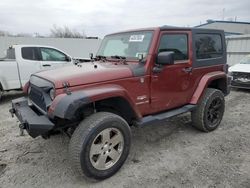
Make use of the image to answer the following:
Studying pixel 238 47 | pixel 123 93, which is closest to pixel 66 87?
pixel 123 93

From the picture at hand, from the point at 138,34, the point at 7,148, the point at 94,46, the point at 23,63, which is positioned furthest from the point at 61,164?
the point at 94,46

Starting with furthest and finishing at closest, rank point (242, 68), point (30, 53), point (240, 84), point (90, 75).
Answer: point (242, 68) → point (240, 84) → point (30, 53) → point (90, 75)

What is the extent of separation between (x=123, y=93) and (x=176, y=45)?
151 centimetres

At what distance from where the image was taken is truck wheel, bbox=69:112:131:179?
300 cm

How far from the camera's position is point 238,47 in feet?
47.6

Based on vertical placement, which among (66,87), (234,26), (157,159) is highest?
(234,26)

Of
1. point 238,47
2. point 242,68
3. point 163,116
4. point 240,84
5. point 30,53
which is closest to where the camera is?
point 163,116

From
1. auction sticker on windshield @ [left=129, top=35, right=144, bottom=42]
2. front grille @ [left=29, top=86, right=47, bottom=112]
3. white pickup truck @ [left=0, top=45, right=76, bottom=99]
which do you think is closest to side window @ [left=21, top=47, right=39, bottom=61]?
white pickup truck @ [left=0, top=45, right=76, bottom=99]

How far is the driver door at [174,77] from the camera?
12.9 ft

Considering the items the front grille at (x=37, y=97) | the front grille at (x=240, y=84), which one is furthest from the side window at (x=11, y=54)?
the front grille at (x=240, y=84)

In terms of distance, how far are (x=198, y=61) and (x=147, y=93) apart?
1.37m

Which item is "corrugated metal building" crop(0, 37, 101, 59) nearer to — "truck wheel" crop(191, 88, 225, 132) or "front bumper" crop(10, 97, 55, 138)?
"front bumper" crop(10, 97, 55, 138)

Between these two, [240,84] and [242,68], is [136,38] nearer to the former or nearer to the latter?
[240,84]

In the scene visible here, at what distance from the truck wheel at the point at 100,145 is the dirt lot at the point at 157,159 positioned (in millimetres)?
194
